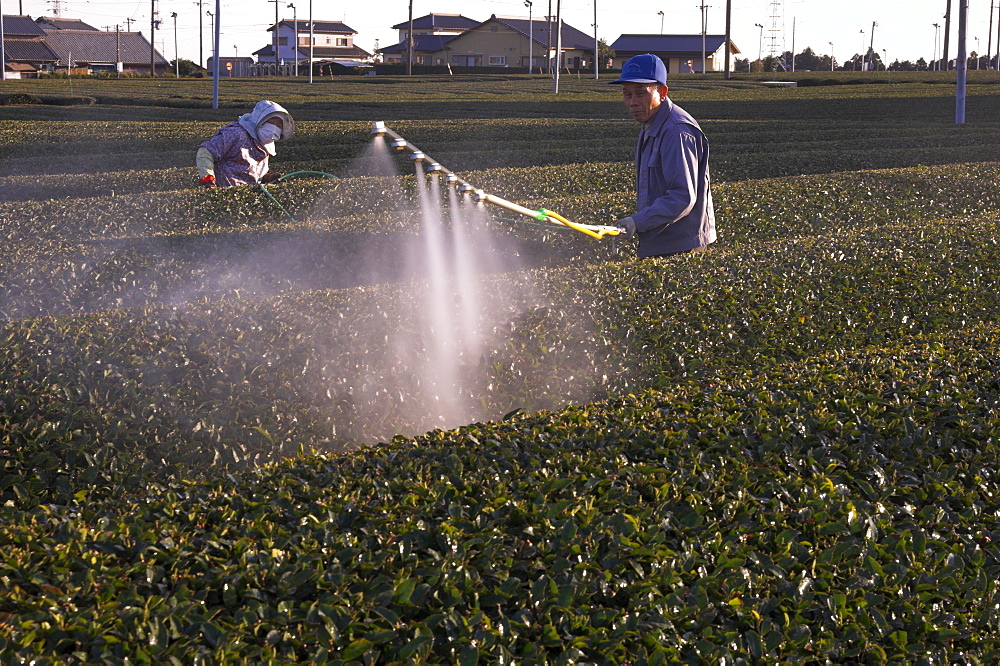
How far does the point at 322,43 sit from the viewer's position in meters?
117

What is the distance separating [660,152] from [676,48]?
93281 mm

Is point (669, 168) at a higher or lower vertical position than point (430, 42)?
lower

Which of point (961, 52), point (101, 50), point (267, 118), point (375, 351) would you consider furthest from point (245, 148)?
point (101, 50)

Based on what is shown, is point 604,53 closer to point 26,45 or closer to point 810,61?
point 810,61

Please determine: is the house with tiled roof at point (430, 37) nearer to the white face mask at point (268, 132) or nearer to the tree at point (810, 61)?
the tree at point (810, 61)

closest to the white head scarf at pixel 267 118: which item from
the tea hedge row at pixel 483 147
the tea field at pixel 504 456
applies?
the tea field at pixel 504 456

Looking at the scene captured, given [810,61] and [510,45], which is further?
[810,61]

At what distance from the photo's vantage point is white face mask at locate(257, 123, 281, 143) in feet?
34.5

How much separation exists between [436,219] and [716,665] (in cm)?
823

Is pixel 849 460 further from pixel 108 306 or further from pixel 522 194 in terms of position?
pixel 522 194

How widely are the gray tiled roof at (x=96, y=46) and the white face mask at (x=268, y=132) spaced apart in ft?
314

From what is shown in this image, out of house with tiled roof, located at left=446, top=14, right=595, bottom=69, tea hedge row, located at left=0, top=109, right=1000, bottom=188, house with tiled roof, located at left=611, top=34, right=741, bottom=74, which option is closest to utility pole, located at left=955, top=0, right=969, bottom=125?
tea hedge row, located at left=0, top=109, right=1000, bottom=188

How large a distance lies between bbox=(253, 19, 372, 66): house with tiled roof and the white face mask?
107457 millimetres

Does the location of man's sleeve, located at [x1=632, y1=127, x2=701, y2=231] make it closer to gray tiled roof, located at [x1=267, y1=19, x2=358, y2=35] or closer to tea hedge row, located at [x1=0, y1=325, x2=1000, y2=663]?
tea hedge row, located at [x1=0, y1=325, x2=1000, y2=663]
